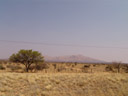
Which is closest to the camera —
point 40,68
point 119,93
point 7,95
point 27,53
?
point 7,95

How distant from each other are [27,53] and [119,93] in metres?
24.9

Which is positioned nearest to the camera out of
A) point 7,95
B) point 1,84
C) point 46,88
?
point 7,95

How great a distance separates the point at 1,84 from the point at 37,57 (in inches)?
773

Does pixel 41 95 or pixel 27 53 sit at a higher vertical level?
pixel 27 53

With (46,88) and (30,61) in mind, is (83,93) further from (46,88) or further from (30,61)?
(30,61)

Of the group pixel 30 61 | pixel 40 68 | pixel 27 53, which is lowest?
pixel 40 68

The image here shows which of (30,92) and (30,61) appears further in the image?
(30,61)

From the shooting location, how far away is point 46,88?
11.6 meters

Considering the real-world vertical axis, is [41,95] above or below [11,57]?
below

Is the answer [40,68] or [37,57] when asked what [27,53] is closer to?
[37,57]

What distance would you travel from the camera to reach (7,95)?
964 cm

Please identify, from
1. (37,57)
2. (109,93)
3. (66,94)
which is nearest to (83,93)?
(66,94)

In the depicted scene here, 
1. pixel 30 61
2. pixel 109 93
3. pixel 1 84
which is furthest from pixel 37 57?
pixel 109 93

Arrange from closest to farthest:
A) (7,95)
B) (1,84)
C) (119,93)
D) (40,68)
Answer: (7,95) < (119,93) < (1,84) < (40,68)
